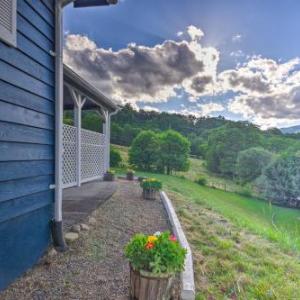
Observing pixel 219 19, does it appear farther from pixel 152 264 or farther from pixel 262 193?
pixel 262 193

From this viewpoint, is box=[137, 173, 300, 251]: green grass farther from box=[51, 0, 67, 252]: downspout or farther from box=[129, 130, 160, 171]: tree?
box=[129, 130, 160, 171]: tree

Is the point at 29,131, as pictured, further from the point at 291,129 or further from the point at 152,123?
the point at 291,129

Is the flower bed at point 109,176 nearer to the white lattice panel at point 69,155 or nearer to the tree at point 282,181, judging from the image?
the white lattice panel at point 69,155

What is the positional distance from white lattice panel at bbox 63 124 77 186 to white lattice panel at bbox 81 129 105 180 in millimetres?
661

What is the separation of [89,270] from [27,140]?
141cm

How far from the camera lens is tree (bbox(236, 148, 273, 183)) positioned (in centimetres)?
2427

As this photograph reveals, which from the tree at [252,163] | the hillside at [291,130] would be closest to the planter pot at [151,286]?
the tree at [252,163]

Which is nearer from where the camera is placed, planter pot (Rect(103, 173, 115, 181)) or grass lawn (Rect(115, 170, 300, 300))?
grass lawn (Rect(115, 170, 300, 300))

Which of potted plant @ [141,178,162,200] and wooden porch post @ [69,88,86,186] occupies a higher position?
wooden porch post @ [69,88,86,186]

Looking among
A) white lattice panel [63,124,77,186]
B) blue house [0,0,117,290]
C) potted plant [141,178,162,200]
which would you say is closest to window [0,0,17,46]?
blue house [0,0,117,290]

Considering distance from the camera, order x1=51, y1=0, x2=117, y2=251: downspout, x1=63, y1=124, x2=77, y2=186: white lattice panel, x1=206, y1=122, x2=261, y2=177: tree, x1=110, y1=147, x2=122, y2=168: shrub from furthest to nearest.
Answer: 1. x1=206, y1=122, x2=261, y2=177: tree
2. x1=110, y1=147, x2=122, y2=168: shrub
3. x1=63, y1=124, x2=77, y2=186: white lattice panel
4. x1=51, y1=0, x2=117, y2=251: downspout

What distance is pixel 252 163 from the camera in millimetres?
24609

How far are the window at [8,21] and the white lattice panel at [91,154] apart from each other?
5.26 m

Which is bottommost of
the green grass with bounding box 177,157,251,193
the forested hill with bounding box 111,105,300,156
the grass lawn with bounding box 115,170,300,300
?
the green grass with bounding box 177,157,251,193
